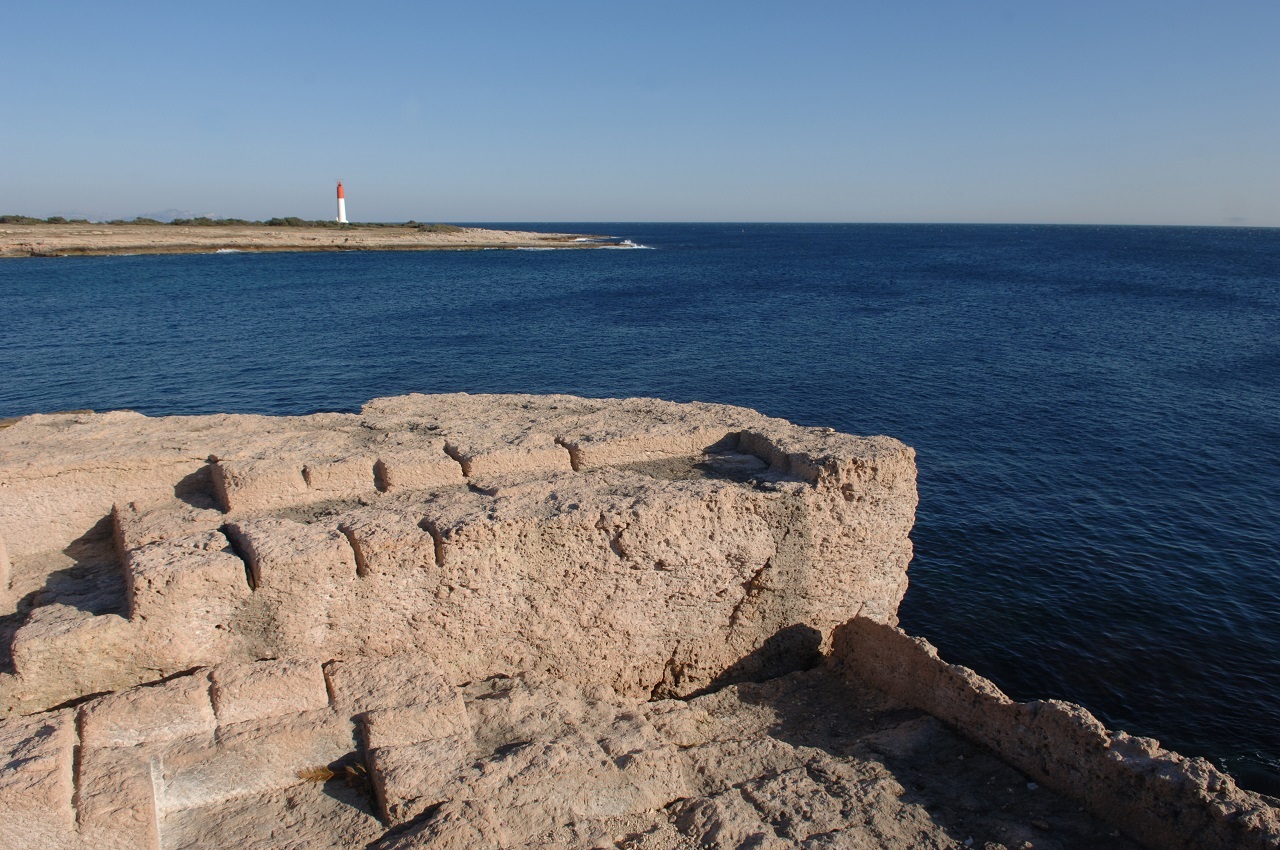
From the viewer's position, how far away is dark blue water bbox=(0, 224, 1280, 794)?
49.3 feet

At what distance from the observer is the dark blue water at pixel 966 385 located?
15.0m

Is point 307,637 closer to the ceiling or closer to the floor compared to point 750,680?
closer to the ceiling

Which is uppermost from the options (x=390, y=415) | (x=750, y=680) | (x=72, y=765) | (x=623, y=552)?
(x=390, y=415)

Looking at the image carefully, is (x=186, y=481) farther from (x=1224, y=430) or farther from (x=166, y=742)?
(x=1224, y=430)

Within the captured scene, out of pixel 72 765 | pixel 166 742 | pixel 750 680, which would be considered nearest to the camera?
pixel 72 765

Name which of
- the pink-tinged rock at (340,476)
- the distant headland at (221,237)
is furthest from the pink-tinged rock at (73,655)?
the distant headland at (221,237)

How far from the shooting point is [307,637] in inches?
312

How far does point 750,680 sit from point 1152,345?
39.3 meters

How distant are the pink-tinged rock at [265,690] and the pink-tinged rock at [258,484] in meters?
2.17

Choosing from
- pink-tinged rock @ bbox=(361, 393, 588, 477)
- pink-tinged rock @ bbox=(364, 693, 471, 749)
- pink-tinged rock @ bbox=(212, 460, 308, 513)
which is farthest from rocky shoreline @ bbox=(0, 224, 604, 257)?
pink-tinged rock @ bbox=(364, 693, 471, 749)

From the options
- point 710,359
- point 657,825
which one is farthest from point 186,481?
point 710,359

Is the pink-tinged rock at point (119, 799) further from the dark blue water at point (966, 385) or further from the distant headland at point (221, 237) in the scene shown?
the distant headland at point (221, 237)

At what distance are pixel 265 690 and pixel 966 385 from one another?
29723mm

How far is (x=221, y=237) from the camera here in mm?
97812
